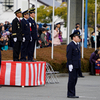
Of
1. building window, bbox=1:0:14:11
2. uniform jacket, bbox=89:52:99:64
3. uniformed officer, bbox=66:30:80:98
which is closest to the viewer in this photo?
uniformed officer, bbox=66:30:80:98

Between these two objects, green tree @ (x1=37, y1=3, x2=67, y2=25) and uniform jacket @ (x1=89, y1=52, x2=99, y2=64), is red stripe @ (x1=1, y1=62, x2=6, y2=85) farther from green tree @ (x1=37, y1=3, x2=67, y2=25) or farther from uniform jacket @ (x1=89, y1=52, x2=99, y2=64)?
green tree @ (x1=37, y1=3, x2=67, y2=25)

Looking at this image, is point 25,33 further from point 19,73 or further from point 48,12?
point 48,12

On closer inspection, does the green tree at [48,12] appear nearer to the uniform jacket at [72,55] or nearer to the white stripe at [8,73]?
the white stripe at [8,73]

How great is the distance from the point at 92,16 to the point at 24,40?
28.8m

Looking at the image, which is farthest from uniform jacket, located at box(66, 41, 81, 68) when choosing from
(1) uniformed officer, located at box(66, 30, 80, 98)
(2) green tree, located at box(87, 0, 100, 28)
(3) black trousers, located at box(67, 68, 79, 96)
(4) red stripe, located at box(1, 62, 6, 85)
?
(2) green tree, located at box(87, 0, 100, 28)

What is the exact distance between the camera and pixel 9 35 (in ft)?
66.3

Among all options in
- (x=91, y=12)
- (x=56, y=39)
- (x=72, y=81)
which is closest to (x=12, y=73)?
(x=72, y=81)

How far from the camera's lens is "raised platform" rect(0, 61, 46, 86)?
13.5 m

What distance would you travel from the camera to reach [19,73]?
13508mm

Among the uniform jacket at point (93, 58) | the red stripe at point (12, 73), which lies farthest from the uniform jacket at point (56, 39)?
the red stripe at point (12, 73)

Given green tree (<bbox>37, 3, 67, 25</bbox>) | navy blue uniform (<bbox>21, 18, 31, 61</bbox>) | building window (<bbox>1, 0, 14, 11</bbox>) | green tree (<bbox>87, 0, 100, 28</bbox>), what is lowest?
navy blue uniform (<bbox>21, 18, 31, 61</bbox>)

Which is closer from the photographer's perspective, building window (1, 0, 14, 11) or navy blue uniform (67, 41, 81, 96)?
navy blue uniform (67, 41, 81, 96)

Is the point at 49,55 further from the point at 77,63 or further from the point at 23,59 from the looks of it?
the point at 77,63

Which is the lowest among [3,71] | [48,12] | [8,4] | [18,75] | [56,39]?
[18,75]
